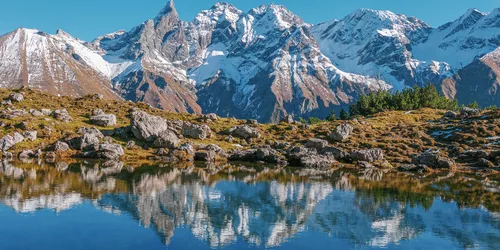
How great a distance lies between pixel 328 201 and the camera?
59.6m

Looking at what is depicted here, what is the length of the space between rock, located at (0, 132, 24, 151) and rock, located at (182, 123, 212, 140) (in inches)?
1659

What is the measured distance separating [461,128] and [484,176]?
42532mm

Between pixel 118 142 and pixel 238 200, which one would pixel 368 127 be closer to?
pixel 118 142

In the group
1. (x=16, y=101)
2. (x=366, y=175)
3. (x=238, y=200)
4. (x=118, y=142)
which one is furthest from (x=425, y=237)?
(x=16, y=101)

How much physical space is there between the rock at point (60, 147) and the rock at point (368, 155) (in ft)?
244

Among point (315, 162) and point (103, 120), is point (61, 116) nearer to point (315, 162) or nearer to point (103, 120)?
point (103, 120)

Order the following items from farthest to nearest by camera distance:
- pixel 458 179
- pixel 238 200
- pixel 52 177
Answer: pixel 458 179 < pixel 52 177 < pixel 238 200

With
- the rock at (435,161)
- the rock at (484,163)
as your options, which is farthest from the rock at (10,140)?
the rock at (484,163)

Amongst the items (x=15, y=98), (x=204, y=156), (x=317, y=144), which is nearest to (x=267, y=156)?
(x=204, y=156)

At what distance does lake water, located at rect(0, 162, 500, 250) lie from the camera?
39750mm

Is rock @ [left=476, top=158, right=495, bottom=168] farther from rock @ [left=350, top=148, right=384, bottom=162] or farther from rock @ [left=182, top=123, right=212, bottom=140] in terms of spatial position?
rock @ [left=182, top=123, right=212, bottom=140]

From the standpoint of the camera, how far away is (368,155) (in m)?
115

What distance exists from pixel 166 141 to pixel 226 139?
2032 centimetres

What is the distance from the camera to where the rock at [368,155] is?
114438 mm
